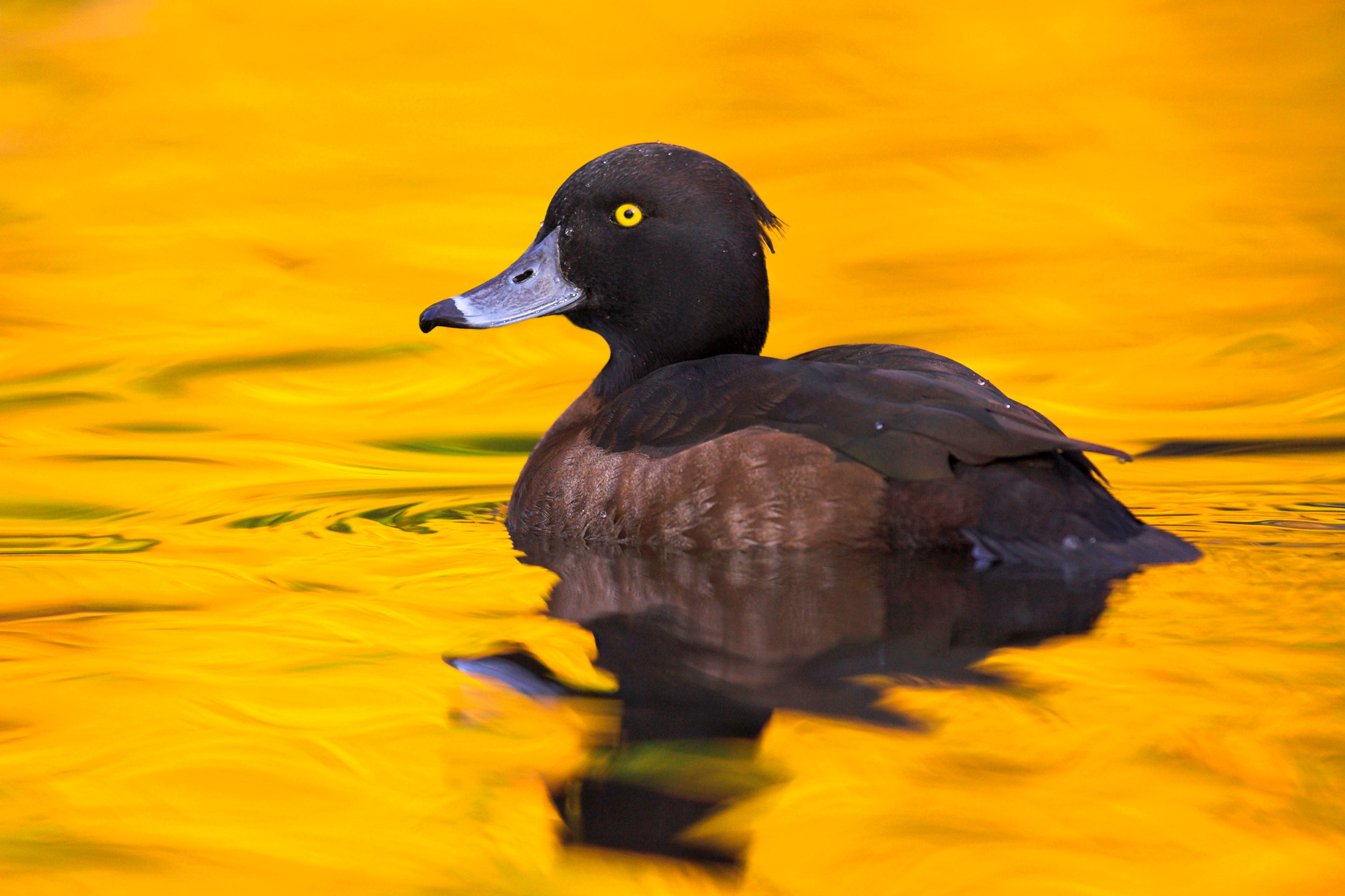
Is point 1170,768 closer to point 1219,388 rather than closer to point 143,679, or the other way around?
point 143,679

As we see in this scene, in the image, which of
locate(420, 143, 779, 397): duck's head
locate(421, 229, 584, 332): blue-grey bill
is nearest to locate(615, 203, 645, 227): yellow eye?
locate(420, 143, 779, 397): duck's head

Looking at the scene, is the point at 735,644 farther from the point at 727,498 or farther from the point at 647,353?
the point at 647,353

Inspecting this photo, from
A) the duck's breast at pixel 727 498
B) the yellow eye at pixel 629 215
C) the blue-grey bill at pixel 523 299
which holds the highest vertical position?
the yellow eye at pixel 629 215

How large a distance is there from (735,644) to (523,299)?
1954 mm

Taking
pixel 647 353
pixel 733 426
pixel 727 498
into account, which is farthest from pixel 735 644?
pixel 647 353

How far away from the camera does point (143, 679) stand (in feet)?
11.9

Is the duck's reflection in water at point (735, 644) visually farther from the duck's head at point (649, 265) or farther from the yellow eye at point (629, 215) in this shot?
the yellow eye at point (629, 215)

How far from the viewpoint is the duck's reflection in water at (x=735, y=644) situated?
2850 mm

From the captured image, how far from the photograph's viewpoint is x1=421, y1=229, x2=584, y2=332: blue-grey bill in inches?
207

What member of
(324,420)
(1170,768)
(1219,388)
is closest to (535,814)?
(1170,768)

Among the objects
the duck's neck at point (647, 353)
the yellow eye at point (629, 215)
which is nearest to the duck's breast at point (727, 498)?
the duck's neck at point (647, 353)

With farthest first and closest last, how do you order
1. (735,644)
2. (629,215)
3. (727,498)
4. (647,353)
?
(647,353), (629,215), (727,498), (735,644)

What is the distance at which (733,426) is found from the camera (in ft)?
14.9

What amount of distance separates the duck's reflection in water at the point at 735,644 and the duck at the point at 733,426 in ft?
0.30
